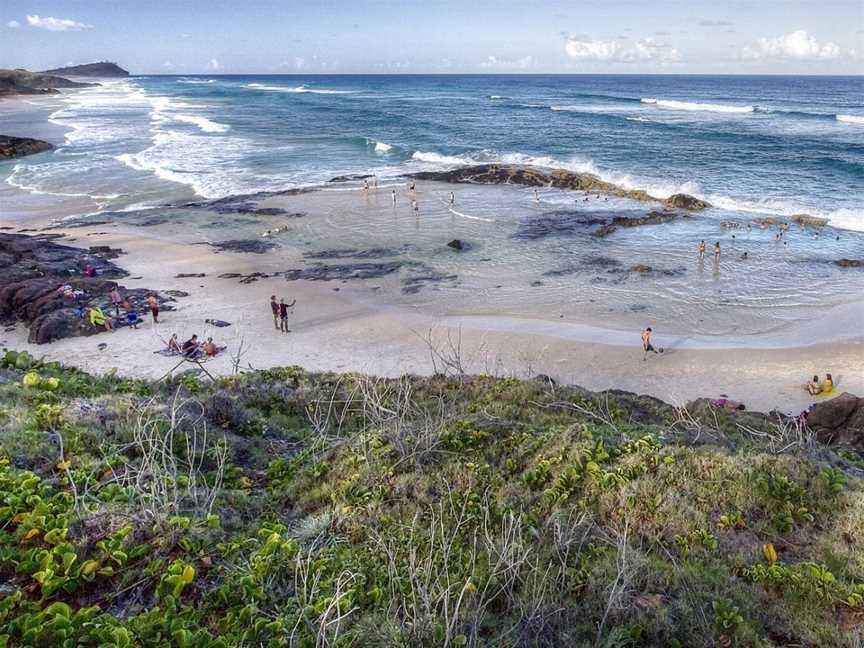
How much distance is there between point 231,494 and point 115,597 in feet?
6.29

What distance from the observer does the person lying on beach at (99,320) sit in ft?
60.1

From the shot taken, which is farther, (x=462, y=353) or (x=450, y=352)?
(x=462, y=353)

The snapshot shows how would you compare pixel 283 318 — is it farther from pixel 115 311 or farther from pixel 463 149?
pixel 463 149

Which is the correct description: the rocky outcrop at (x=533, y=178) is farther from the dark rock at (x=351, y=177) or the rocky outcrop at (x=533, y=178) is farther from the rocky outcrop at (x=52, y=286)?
the rocky outcrop at (x=52, y=286)

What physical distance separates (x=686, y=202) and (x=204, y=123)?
60.4 metres

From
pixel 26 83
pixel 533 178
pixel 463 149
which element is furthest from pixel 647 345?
pixel 26 83

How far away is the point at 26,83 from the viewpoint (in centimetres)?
13900

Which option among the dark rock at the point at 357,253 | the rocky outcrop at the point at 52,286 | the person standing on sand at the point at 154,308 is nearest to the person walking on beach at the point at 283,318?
the person standing on sand at the point at 154,308

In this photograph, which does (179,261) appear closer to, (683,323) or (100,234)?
(100,234)

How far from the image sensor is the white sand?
15.6m

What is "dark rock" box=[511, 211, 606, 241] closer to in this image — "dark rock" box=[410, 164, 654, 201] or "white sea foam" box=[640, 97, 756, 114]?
"dark rock" box=[410, 164, 654, 201]

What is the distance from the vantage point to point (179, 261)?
84.6 ft

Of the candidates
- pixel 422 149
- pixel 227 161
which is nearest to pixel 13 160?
pixel 227 161

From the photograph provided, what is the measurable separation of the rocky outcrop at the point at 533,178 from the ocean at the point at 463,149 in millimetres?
2061
